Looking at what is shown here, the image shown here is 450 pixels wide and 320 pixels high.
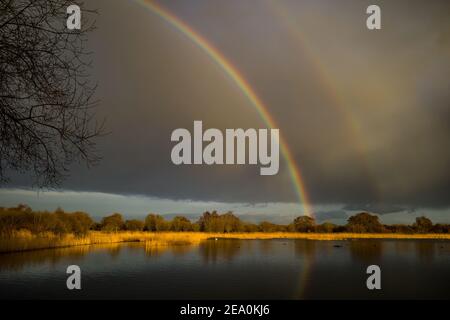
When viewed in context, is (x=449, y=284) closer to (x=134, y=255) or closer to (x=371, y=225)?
(x=134, y=255)

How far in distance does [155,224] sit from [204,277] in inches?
1439

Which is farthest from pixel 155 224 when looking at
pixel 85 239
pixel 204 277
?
pixel 204 277

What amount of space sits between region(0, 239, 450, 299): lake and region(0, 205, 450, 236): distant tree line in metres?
4.71

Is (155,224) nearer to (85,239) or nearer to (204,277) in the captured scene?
(85,239)

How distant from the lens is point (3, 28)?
4273 millimetres

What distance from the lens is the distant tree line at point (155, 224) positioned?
29.2 metres

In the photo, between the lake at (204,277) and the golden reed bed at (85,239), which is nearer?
the lake at (204,277)

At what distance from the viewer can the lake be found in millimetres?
14539

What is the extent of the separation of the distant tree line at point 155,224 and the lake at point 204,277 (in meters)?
4.71

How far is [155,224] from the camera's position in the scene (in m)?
53.6

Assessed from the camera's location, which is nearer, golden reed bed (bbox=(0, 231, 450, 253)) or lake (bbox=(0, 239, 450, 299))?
lake (bbox=(0, 239, 450, 299))

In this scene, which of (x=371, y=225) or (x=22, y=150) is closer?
(x=22, y=150)
